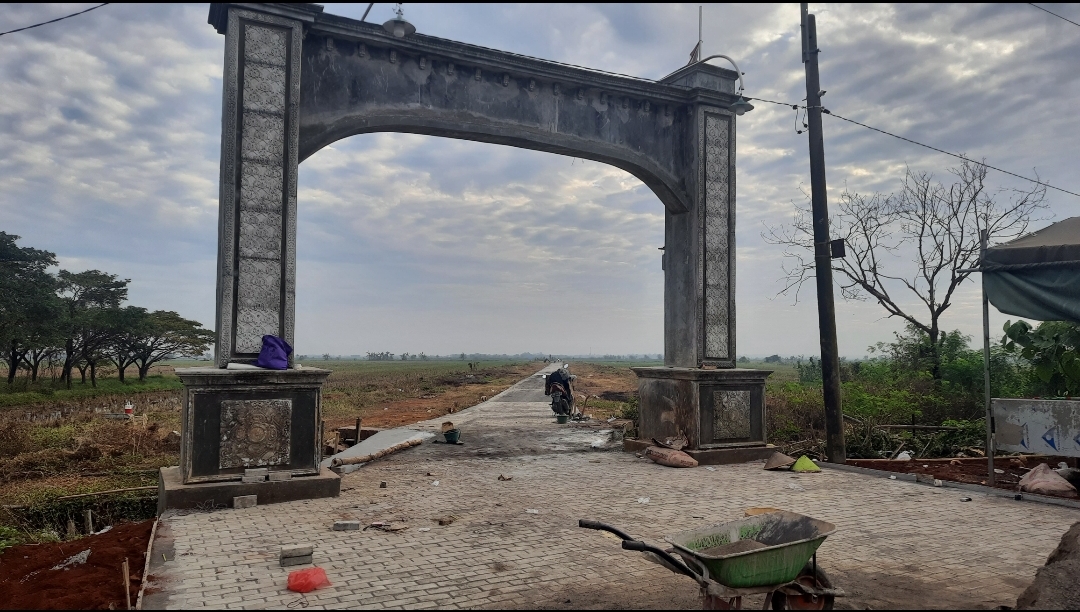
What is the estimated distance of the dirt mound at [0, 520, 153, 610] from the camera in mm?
4445

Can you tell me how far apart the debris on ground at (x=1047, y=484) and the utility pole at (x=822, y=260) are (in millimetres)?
2591

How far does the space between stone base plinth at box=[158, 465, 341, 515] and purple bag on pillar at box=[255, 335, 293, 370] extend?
1.34m

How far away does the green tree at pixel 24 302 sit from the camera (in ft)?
86.0

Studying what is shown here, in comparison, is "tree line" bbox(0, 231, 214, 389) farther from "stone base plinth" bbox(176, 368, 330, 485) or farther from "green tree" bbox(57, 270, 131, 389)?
"stone base plinth" bbox(176, 368, 330, 485)

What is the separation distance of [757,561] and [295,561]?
342 cm

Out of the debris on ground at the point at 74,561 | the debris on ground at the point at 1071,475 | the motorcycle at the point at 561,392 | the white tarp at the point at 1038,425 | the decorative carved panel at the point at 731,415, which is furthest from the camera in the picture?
the motorcycle at the point at 561,392

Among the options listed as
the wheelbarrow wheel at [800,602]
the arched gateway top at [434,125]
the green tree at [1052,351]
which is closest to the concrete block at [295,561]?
the wheelbarrow wheel at [800,602]

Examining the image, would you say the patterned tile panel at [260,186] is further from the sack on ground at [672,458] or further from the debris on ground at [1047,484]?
the debris on ground at [1047,484]

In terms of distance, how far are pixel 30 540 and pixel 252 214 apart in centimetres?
515

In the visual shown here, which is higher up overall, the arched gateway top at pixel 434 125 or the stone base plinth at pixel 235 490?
the arched gateway top at pixel 434 125

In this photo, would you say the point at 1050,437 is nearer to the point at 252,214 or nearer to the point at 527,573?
the point at 527,573

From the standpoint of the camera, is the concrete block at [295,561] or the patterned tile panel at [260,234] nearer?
the concrete block at [295,561]

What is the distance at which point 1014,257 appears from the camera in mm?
8062

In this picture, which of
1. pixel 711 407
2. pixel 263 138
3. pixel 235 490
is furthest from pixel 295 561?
pixel 711 407
